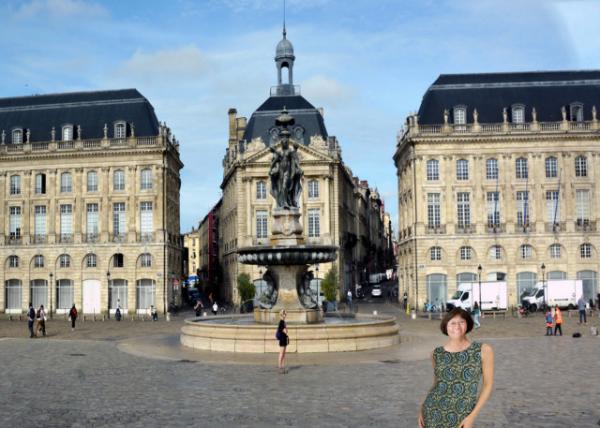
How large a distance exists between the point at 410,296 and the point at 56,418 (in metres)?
51.8

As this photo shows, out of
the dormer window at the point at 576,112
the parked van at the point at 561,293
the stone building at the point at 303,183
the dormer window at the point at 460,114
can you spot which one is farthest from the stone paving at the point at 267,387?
the stone building at the point at 303,183

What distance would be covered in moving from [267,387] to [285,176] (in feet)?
38.2

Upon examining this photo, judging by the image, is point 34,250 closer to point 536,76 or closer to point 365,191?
point 536,76

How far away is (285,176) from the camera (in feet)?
90.3

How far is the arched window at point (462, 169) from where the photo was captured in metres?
61.9

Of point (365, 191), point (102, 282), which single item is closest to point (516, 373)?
point (102, 282)

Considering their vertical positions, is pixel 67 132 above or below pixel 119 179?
above

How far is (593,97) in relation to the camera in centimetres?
6300

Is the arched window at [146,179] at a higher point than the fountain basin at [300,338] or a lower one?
higher

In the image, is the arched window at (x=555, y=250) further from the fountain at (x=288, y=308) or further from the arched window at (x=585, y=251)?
the fountain at (x=288, y=308)

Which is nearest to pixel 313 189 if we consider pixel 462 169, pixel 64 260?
pixel 462 169

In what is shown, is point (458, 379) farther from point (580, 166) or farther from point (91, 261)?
point (91, 261)

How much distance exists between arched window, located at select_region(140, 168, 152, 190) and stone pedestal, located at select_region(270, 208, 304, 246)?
38.2 m

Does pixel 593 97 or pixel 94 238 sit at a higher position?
pixel 593 97
